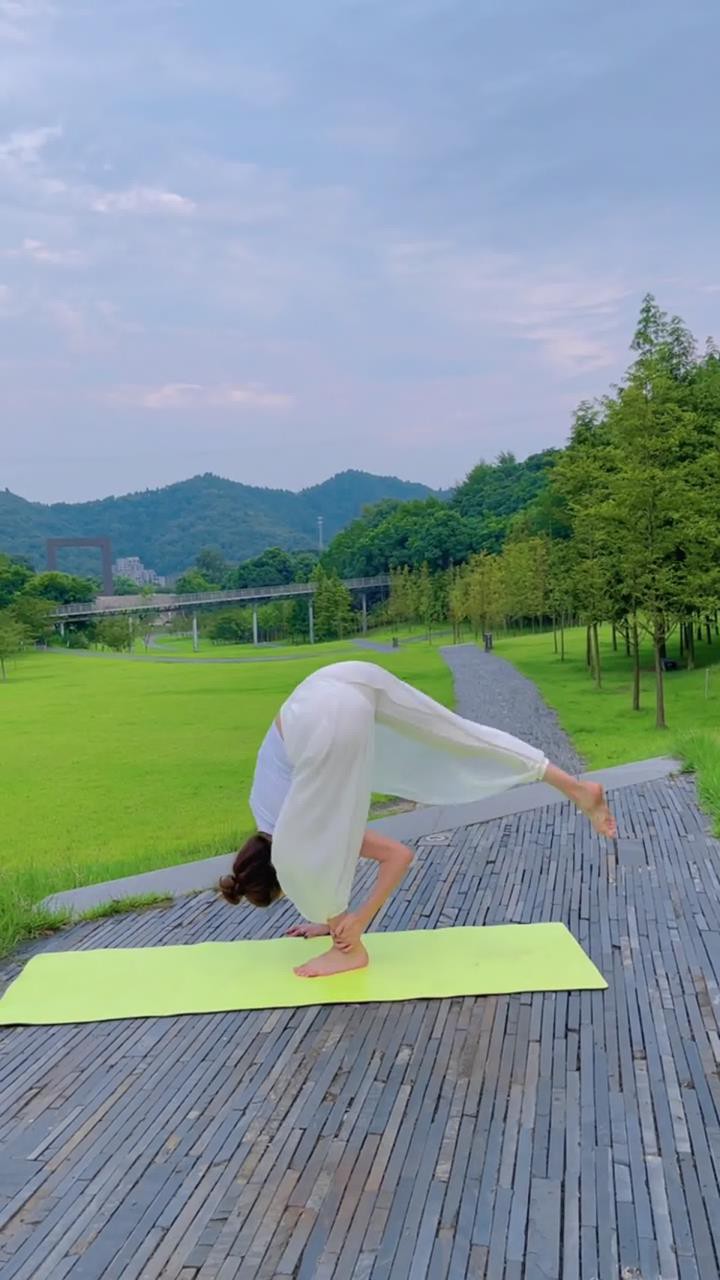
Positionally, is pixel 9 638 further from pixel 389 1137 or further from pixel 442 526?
pixel 389 1137

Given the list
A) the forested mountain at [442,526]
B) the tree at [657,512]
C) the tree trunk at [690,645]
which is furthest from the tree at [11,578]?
the tree at [657,512]

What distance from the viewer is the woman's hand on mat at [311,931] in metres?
2.79

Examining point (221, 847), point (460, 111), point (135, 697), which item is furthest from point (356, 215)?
point (221, 847)

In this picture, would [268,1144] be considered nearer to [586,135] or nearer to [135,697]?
[135,697]

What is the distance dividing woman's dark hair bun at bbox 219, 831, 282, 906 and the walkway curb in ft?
2.41

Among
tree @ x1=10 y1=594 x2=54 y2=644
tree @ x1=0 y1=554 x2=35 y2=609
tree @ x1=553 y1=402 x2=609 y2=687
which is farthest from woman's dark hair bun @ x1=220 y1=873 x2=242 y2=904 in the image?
tree @ x1=0 y1=554 x2=35 y2=609

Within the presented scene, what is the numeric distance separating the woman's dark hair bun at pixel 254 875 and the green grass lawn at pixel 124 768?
2.71 feet

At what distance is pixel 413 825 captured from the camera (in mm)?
4043

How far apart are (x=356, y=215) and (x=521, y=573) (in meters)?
11.4

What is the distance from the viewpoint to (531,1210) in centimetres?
152

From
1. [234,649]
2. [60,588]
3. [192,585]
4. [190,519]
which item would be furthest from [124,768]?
[190,519]

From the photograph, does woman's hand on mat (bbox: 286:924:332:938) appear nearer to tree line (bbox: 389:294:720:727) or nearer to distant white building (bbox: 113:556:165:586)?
tree line (bbox: 389:294:720:727)

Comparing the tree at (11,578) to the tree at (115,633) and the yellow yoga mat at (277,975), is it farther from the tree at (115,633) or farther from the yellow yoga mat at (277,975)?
the yellow yoga mat at (277,975)

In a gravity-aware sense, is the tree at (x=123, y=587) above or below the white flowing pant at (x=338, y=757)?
above
